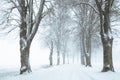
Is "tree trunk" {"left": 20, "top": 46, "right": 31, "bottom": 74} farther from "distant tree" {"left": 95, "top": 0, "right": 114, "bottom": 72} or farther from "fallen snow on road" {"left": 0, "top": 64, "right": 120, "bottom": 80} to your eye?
"distant tree" {"left": 95, "top": 0, "right": 114, "bottom": 72}

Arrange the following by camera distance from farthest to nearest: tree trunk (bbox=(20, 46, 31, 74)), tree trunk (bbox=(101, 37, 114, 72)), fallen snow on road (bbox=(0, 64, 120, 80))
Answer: tree trunk (bbox=(20, 46, 31, 74)) < tree trunk (bbox=(101, 37, 114, 72)) < fallen snow on road (bbox=(0, 64, 120, 80))

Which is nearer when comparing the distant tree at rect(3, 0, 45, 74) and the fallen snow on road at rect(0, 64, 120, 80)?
the fallen snow on road at rect(0, 64, 120, 80)

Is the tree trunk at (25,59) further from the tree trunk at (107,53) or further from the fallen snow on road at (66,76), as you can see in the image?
the tree trunk at (107,53)

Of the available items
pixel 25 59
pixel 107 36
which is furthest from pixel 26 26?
pixel 107 36

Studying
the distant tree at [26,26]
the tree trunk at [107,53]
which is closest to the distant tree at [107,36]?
the tree trunk at [107,53]

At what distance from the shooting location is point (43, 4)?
71.5 ft

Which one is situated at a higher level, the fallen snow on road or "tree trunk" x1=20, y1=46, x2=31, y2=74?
"tree trunk" x1=20, y1=46, x2=31, y2=74

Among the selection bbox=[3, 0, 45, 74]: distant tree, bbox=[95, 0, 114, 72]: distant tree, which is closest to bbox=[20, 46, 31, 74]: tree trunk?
bbox=[3, 0, 45, 74]: distant tree

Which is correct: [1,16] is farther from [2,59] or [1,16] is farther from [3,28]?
[2,59]

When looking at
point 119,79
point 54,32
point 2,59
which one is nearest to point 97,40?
point 54,32

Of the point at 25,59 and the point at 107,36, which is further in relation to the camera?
the point at 25,59

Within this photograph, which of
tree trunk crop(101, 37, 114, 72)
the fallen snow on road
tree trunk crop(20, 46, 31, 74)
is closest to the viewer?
the fallen snow on road

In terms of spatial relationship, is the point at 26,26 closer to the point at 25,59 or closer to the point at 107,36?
the point at 25,59

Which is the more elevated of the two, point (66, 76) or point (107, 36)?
point (107, 36)
